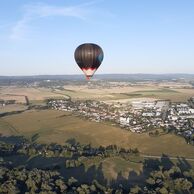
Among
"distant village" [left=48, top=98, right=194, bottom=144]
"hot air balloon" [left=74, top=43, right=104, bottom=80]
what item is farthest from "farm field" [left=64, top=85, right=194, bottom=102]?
"hot air balloon" [left=74, top=43, right=104, bottom=80]

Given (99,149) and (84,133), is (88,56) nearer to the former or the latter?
(99,149)

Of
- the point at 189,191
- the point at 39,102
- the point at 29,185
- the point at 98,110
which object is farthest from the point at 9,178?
the point at 39,102

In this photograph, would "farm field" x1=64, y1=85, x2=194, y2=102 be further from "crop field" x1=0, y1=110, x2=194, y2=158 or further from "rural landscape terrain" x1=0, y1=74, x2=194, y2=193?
"crop field" x1=0, y1=110, x2=194, y2=158

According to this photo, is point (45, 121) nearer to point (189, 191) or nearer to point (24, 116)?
point (24, 116)

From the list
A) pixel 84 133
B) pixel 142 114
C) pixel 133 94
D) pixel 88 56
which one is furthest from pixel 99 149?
pixel 133 94

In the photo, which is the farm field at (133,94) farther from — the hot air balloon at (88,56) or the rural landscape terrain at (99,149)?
the hot air balloon at (88,56)

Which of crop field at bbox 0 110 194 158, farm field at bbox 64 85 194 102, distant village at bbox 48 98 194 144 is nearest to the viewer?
crop field at bbox 0 110 194 158

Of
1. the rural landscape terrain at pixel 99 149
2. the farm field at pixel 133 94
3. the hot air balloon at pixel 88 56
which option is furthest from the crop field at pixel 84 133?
the farm field at pixel 133 94
